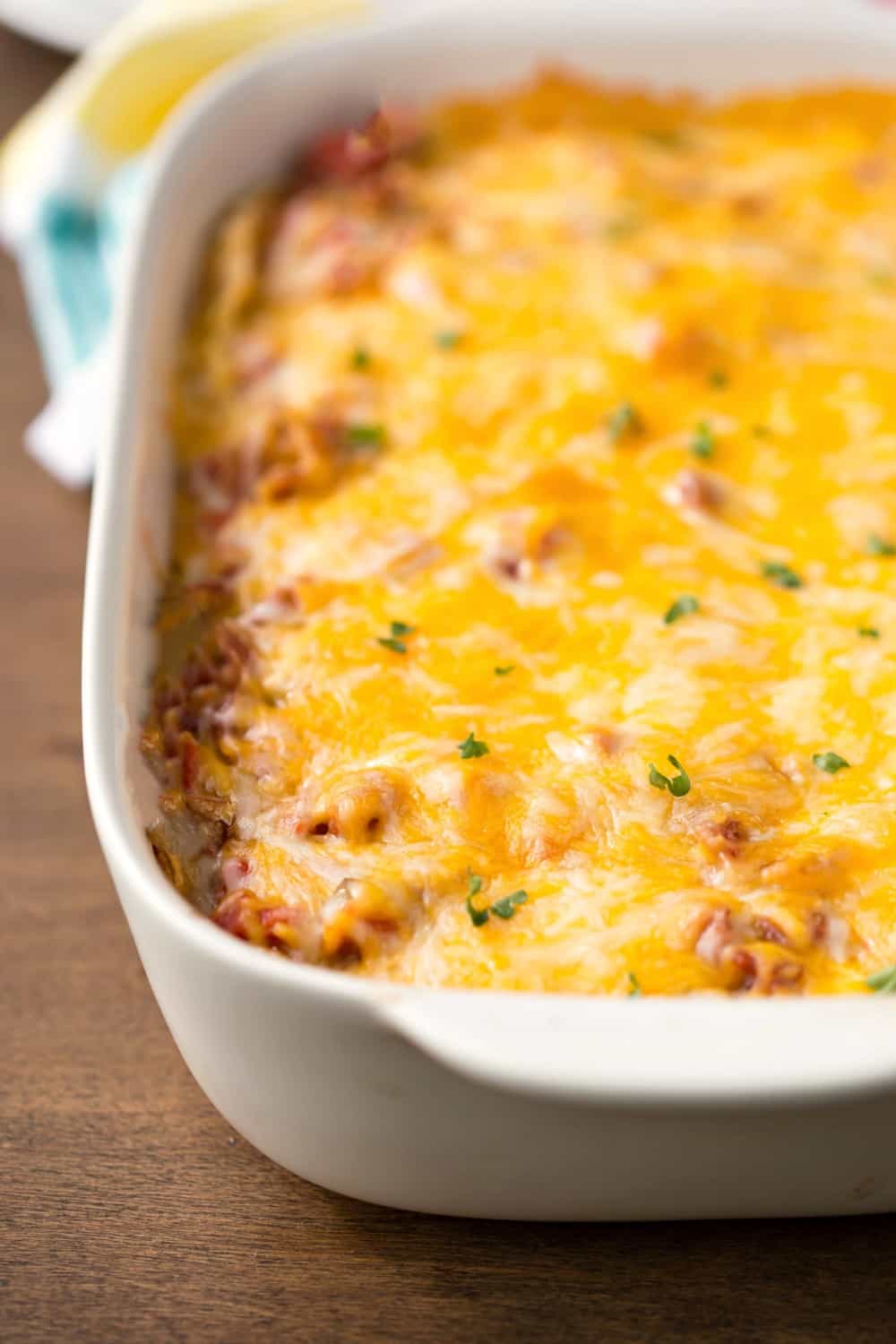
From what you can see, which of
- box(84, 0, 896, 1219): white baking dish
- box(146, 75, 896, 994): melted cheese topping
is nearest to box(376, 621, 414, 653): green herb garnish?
box(146, 75, 896, 994): melted cheese topping

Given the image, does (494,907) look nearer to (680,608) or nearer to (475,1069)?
(475,1069)

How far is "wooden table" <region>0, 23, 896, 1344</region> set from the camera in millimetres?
1750

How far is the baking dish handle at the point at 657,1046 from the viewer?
4.76 feet

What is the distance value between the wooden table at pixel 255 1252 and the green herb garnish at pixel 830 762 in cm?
55

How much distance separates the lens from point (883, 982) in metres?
1.73

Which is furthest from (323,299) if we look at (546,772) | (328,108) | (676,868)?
(676,868)

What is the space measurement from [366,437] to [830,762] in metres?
1.01

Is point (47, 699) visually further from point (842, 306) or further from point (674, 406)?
point (842, 306)

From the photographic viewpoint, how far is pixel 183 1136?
198 centimetres

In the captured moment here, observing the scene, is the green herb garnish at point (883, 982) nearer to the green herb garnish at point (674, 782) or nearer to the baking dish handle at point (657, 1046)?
the baking dish handle at point (657, 1046)

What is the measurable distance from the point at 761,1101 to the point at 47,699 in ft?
5.17

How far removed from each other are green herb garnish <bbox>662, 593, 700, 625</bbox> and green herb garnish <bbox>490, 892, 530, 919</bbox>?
54 centimetres

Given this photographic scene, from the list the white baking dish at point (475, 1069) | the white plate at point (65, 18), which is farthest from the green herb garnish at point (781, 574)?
the white plate at point (65, 18)

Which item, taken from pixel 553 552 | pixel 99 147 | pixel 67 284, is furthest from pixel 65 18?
pixel 553 552
